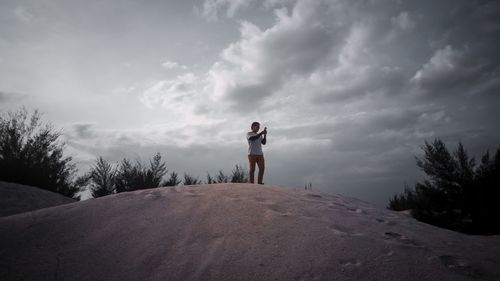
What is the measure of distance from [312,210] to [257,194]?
0.97 metres

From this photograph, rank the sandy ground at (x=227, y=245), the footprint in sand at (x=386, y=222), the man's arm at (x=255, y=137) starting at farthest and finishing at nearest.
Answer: the man's arm at (x=255, y=137) < the footprint in sand at (x=386, y=222) < the sandy ground at (x=227, y=245)

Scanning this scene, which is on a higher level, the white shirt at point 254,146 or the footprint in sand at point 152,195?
the white shirt at point 254,146

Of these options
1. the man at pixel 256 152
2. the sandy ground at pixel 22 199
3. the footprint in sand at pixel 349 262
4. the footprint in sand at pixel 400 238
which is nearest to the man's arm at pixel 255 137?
the man at pixel 256 152

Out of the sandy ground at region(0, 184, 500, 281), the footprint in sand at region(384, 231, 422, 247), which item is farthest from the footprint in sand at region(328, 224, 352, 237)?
the footprint in sand at region(384, 231, 422, 247)

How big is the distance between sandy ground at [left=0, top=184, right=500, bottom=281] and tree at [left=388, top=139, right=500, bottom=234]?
230 inches

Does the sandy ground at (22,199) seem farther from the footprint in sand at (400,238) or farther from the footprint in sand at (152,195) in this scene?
the footprint in sand at (400,238)

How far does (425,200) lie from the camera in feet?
30.8

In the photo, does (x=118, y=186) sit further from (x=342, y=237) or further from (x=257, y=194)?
(x=342, y=237)

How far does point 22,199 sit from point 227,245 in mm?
7162

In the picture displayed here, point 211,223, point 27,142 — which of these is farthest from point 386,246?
point 27,142

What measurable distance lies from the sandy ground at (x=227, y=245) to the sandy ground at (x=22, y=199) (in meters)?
4.00

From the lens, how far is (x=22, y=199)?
7133 millimetres

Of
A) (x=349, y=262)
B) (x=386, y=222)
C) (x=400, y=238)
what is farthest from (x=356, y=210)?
(x=349, y=262)

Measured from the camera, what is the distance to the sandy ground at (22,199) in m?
6.60
